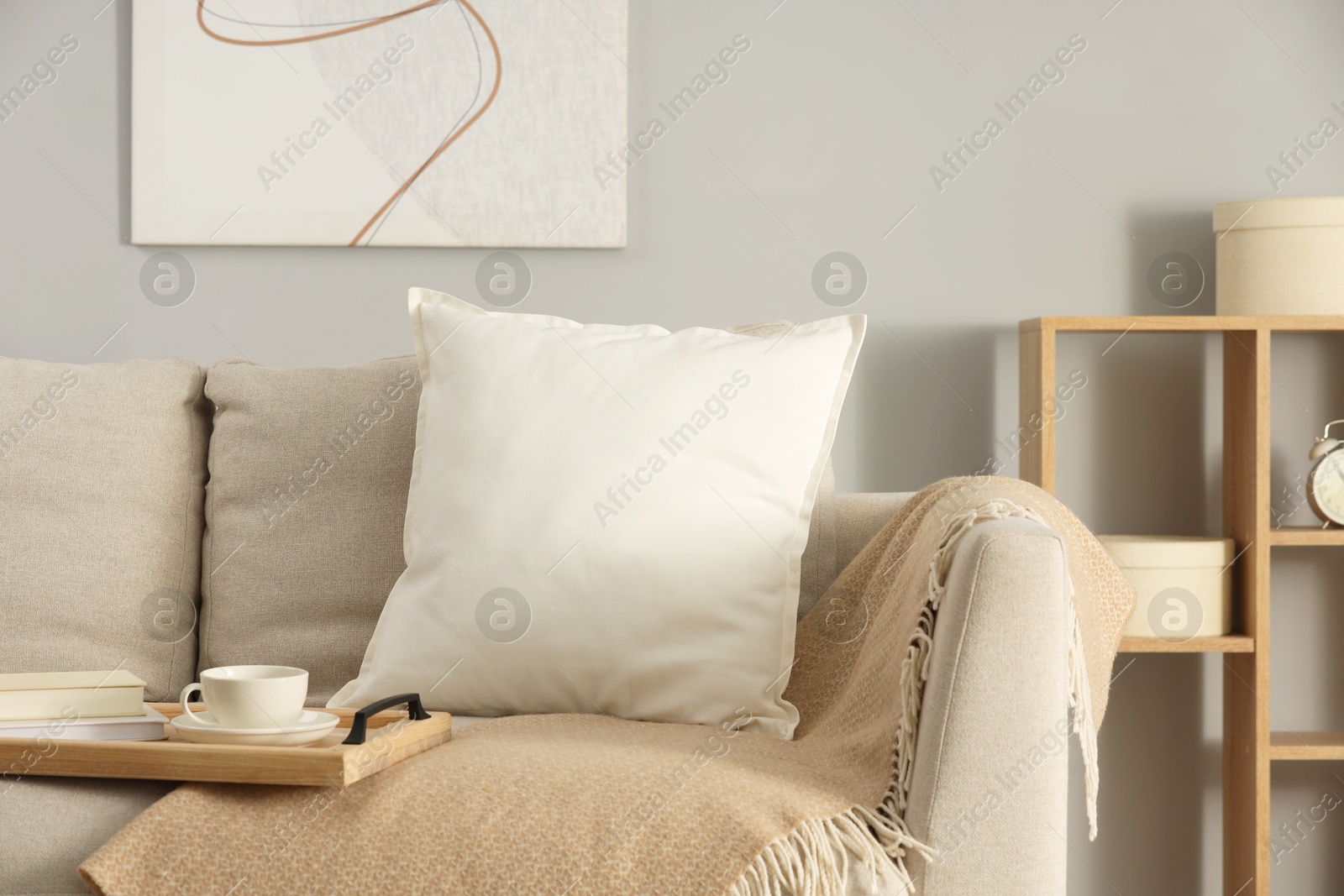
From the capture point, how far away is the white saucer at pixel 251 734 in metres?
0.93

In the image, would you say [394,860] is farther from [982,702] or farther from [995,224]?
[995,224]

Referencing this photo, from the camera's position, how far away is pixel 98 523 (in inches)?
53.9

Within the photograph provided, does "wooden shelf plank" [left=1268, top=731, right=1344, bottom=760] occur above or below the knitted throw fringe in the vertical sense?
below

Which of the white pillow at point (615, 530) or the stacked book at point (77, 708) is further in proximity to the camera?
the white pillow at point (615, 530)

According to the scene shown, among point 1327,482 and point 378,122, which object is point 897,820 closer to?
point 1327,482

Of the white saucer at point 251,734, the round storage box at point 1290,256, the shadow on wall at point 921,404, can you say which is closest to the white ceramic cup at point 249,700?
the white saucer at point 251,734

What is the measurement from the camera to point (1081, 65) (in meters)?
1.89

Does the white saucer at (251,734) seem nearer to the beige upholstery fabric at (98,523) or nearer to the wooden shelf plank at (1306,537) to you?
the beige upholstery fabric at (98,523)

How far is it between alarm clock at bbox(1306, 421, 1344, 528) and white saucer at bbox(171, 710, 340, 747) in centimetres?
152

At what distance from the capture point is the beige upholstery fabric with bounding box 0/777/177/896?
898 millimetres

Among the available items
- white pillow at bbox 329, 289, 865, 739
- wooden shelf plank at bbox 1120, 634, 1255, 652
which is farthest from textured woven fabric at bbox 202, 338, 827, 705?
wooden shelf plank at bbox 1120, 634, 1255, 652

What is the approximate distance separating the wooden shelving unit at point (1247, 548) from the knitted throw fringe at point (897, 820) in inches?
28.3

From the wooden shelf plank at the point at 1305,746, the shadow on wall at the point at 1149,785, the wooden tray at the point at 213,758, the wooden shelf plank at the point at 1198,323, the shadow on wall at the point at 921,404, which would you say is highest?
the wooden shelf plank at the point at 1198,323

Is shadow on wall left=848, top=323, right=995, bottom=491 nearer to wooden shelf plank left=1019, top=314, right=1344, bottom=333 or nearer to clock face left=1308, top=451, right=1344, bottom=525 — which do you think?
wooden shelf plank left=1019, top=314, right=1344, bottom=333
